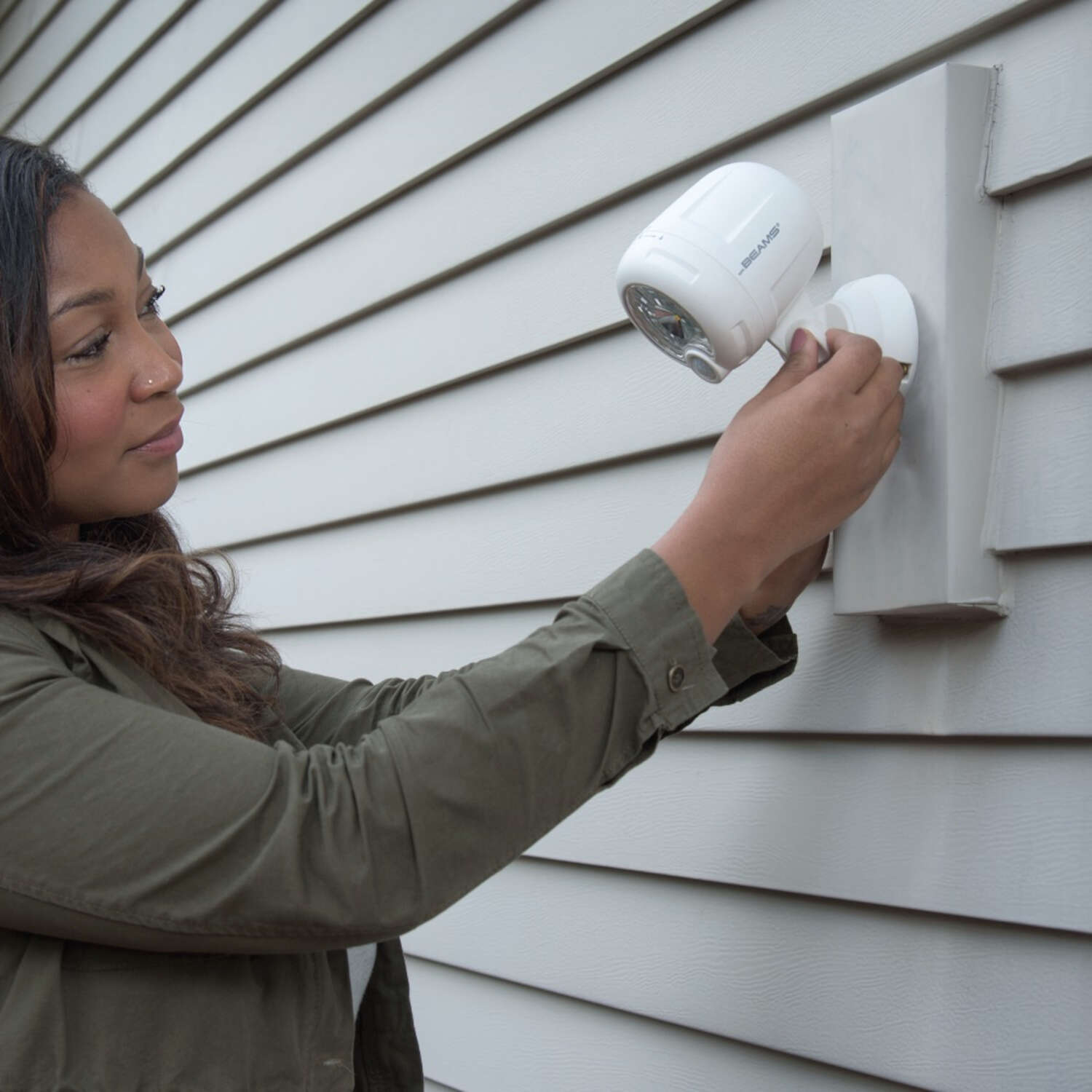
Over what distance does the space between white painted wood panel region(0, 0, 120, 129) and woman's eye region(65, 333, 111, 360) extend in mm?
2720

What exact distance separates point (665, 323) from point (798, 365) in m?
0.13

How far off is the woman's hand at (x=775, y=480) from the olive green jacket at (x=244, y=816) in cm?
4

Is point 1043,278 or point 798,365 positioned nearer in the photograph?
point 798,365

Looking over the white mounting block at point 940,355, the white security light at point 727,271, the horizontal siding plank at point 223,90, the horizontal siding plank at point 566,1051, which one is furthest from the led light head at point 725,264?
the horizontal siding plank at point 223,90

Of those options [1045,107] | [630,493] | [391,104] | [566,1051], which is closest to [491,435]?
[630,493]

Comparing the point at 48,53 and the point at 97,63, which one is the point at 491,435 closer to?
the point at 97,63

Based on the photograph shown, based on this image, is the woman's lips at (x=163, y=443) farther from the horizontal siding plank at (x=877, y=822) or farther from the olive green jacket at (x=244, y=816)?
the horizontal siding plank at (x=877, y=822)

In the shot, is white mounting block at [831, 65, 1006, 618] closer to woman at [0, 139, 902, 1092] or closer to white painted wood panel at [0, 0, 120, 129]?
woman at [0, 139, 902, 1092]

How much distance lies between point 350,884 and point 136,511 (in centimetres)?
51

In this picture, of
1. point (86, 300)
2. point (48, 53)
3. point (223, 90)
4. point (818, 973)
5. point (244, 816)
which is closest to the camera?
point (244, 816)

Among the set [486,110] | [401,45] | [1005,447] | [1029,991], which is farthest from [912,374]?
[401,45]

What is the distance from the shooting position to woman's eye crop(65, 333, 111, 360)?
1.30 metres

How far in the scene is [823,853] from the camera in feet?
5.11

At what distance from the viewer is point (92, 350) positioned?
1.32m
